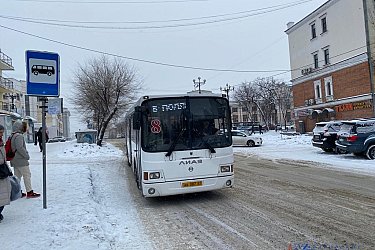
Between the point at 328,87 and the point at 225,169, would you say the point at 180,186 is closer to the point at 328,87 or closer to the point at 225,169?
the point at 225,169

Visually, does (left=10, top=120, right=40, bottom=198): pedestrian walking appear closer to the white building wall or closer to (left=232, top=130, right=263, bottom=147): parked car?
(left=232, top=130, right=263, bottom=147): parked car

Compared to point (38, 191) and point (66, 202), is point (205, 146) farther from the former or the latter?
point (38, 191)

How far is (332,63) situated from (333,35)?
123 inches

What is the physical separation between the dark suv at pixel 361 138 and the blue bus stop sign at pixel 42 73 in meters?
13.3

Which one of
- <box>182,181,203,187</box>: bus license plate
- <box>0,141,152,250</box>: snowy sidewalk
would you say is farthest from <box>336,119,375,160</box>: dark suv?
<box>0,141,152,250</box>: snowy sidewalk

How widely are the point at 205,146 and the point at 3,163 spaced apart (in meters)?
4.21

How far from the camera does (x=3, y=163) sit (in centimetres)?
619

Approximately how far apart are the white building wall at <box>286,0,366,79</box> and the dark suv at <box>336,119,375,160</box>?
873 inches

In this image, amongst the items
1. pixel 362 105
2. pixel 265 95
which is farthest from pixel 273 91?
pixel 362 105

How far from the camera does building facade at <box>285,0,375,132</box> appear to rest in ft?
113

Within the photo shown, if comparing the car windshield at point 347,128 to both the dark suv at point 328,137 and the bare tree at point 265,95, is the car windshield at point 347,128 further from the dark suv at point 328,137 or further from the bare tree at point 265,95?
the bare tree at point 265,95

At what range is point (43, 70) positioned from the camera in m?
7.09

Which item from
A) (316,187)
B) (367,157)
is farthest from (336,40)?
(316,187)

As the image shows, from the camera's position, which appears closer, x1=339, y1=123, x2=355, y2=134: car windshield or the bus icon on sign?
the bus icon on sign
